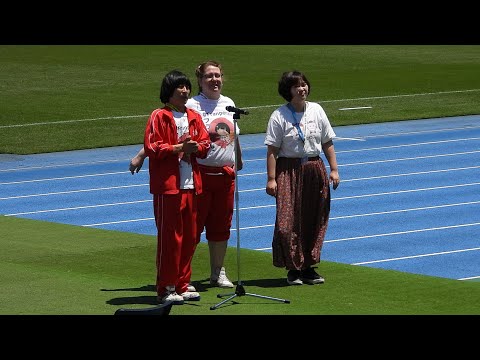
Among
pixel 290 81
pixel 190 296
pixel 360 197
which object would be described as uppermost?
pixel 290 81

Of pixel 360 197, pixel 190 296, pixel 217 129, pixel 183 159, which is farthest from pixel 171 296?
pixel 360 197

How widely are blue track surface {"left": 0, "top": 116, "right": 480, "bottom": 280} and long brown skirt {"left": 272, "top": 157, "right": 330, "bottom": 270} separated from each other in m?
1.32

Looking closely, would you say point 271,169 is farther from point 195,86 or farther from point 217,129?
point 195,86

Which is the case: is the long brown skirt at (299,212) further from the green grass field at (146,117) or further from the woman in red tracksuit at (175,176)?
the woman in red tracksuit at (175,176)

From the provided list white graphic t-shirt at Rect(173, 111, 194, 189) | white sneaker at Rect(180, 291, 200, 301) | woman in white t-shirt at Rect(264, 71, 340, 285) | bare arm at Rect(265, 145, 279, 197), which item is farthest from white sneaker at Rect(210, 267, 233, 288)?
white graphic t-shirt at Rect(173, 111, 194, 189)

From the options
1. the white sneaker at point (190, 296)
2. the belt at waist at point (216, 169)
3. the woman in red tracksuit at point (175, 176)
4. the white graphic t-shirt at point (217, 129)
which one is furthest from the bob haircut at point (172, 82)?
the white sneaker at point (190, 296)

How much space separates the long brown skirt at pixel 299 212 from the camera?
31.9 ft

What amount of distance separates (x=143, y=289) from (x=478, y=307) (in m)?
2.70

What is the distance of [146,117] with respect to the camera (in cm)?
2561

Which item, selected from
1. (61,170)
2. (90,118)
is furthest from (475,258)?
(90,118)

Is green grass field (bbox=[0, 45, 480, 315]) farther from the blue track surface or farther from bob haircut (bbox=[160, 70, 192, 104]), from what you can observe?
bob haircut (bbox=[160, 70, 192, 104])

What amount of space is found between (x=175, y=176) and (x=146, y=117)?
17.0 m

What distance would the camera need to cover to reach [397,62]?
40.8 meters

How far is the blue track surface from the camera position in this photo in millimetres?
11867
